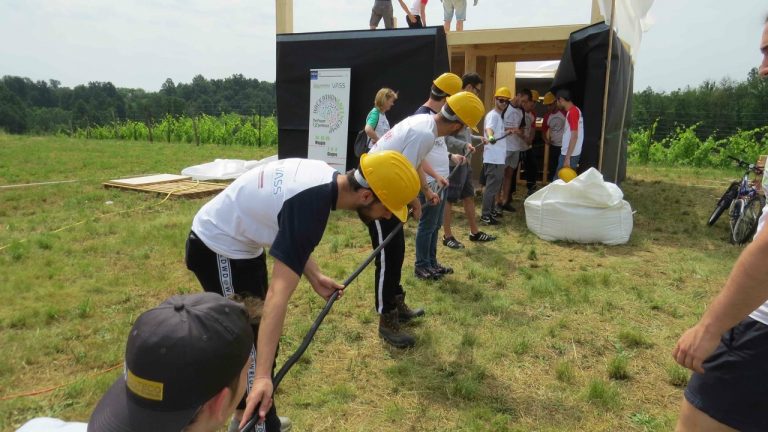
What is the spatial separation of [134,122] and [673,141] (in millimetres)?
27919

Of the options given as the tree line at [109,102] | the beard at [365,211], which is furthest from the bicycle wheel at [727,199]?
the tree line at [109,102]

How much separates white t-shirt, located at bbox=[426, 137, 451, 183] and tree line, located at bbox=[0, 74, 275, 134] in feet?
77.5

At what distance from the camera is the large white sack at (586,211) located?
18.6ft

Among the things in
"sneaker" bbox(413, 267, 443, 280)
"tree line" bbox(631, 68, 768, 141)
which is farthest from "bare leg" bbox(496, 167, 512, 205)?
"tree line" bbox(631, 68, 768, 141)

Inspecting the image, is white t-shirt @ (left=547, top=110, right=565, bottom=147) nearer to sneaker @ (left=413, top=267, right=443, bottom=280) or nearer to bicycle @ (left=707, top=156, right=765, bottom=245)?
bicycle @ (left=707, top=156, right=765, bottom=245)

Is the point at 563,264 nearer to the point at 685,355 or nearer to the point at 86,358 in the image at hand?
the point at 685,355

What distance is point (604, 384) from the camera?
2.97 metres

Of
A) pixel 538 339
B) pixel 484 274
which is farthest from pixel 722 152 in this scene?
pixel 538 339

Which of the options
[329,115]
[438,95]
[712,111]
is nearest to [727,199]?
[438,95]

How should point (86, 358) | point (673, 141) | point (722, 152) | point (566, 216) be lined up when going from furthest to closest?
point (673, 141), point (722, 152), point (566, 216), point (86, 358)

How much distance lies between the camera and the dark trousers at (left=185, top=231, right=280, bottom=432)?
2.06 m

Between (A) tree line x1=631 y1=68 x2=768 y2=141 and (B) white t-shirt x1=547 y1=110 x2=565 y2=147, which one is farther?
(A) tree line x1=631 y1=68 x2=768 y2=141

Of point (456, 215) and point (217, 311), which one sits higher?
point (217, 311)

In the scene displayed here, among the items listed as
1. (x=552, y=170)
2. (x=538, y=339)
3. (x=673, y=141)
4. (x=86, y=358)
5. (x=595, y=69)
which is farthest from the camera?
(x=673, y=141)
